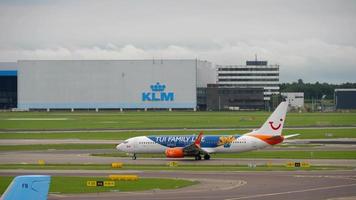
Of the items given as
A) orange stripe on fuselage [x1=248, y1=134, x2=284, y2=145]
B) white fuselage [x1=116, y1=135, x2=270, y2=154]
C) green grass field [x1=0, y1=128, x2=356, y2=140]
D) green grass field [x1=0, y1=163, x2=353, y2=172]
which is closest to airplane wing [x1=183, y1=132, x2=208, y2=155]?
white fuselage [x1=116, y1=135, x2=270, y2=154]

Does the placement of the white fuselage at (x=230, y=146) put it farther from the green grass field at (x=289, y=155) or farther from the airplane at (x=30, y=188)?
the airplane at (x=30, y=188)

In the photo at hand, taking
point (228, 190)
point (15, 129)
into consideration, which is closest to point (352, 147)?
point (228, 190)

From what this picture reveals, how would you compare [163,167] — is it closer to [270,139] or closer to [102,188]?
[270,139]

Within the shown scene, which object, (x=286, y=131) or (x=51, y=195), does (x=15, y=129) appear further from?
(x=51, y=195)

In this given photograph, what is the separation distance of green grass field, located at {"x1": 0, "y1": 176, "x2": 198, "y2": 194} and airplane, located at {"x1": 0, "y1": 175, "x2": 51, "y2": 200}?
26.0 meters

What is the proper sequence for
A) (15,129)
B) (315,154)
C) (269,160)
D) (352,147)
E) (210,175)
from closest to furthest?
1. (210,175)
2. (269,160)
3. (315,154)
4. (352,147)
5. (15,129)

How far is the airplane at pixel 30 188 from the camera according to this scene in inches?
1112

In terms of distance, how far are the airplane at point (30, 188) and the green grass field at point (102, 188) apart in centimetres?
2600

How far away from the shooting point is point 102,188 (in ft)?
185

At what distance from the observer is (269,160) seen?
270 feet

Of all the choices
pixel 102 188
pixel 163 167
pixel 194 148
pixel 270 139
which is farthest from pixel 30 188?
pixel 270 139

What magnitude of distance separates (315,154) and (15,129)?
72.6m

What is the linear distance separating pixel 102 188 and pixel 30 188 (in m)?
28.4

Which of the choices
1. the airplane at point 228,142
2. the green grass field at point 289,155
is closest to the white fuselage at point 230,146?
the airplane at point 228,142
